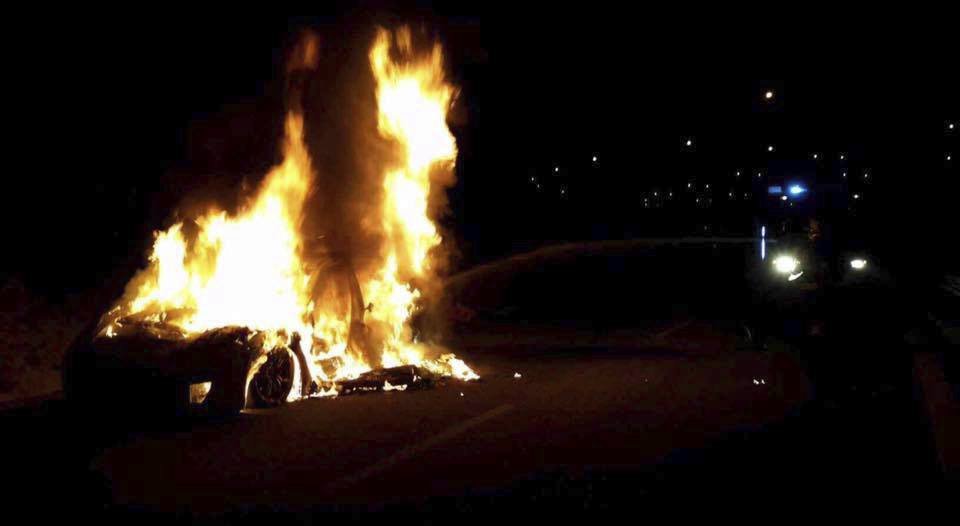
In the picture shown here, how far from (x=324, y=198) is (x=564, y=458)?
26.4 feet

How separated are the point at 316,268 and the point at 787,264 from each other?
50.7 feet

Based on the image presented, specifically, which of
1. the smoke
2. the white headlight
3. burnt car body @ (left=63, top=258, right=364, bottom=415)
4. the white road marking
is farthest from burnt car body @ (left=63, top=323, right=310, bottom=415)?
the white headlight

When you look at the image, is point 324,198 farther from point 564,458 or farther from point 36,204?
point 564,458

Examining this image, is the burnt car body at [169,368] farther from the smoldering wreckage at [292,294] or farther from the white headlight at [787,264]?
the white headlight at [787,264]

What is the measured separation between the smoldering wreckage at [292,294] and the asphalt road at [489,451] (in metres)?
0.46

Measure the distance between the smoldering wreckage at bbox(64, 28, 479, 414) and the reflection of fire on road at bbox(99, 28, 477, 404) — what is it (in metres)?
0.02

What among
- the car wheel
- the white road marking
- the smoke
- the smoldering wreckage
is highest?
the smoke

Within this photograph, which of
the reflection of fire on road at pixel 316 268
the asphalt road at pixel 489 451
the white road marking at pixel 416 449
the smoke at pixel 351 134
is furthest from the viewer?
the smoke at pixel 351 134

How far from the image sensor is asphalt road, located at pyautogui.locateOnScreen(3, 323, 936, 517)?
6758 millimetres

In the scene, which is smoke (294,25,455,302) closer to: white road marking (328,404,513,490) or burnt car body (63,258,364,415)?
burnt car body (63,258,364,415)

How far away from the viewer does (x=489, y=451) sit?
8.22 meters

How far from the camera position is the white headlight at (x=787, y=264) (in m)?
25.3

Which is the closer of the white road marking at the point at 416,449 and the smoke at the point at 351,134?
the white road marking at the point at 416,449

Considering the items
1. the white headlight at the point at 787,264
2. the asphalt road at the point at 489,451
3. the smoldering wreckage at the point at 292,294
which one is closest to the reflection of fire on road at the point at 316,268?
the smoldering wreckage at the point at 292,294
